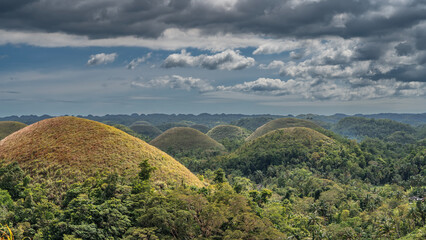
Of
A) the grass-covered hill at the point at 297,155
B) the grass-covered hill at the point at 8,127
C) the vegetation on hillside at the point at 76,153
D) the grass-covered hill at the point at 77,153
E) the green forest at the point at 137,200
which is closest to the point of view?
the green forest at the point at 137,200

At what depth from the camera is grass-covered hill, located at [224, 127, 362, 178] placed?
440 feet

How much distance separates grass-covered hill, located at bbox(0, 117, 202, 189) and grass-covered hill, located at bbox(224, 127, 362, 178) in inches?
3480

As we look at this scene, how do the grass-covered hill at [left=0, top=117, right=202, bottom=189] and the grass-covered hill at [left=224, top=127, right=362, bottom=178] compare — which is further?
the grass-covered hill at [left=224, top=127, right=362, bottom=178]

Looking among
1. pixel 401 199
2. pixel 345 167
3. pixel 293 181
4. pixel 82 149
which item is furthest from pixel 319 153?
pixel 82 149

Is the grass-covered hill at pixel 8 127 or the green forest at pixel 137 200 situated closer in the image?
the green forest at pixel 137 200

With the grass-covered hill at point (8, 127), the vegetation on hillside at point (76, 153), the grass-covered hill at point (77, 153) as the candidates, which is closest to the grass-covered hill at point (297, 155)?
the grass-covered hill at point (77, 153)

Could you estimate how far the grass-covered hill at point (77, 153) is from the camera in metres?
47.0

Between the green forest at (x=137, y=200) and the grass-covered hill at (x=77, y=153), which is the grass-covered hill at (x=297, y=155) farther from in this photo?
the grass-covered hill at (x=77, y=153)

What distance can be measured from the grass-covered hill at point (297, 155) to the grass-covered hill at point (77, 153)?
88.4 m

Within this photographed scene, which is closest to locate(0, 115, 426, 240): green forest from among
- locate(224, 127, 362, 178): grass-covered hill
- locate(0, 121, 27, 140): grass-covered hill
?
locate(224, 127, 362, 178): grass-covered hill

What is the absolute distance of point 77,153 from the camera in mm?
50406

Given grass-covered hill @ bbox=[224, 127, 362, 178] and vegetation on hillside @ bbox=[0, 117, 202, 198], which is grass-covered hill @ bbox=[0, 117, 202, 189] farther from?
grass-covered hill @ bbox=[224, 127, 362, 178]

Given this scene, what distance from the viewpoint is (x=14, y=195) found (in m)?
41.5

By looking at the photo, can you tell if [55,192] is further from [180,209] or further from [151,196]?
[180,209]
